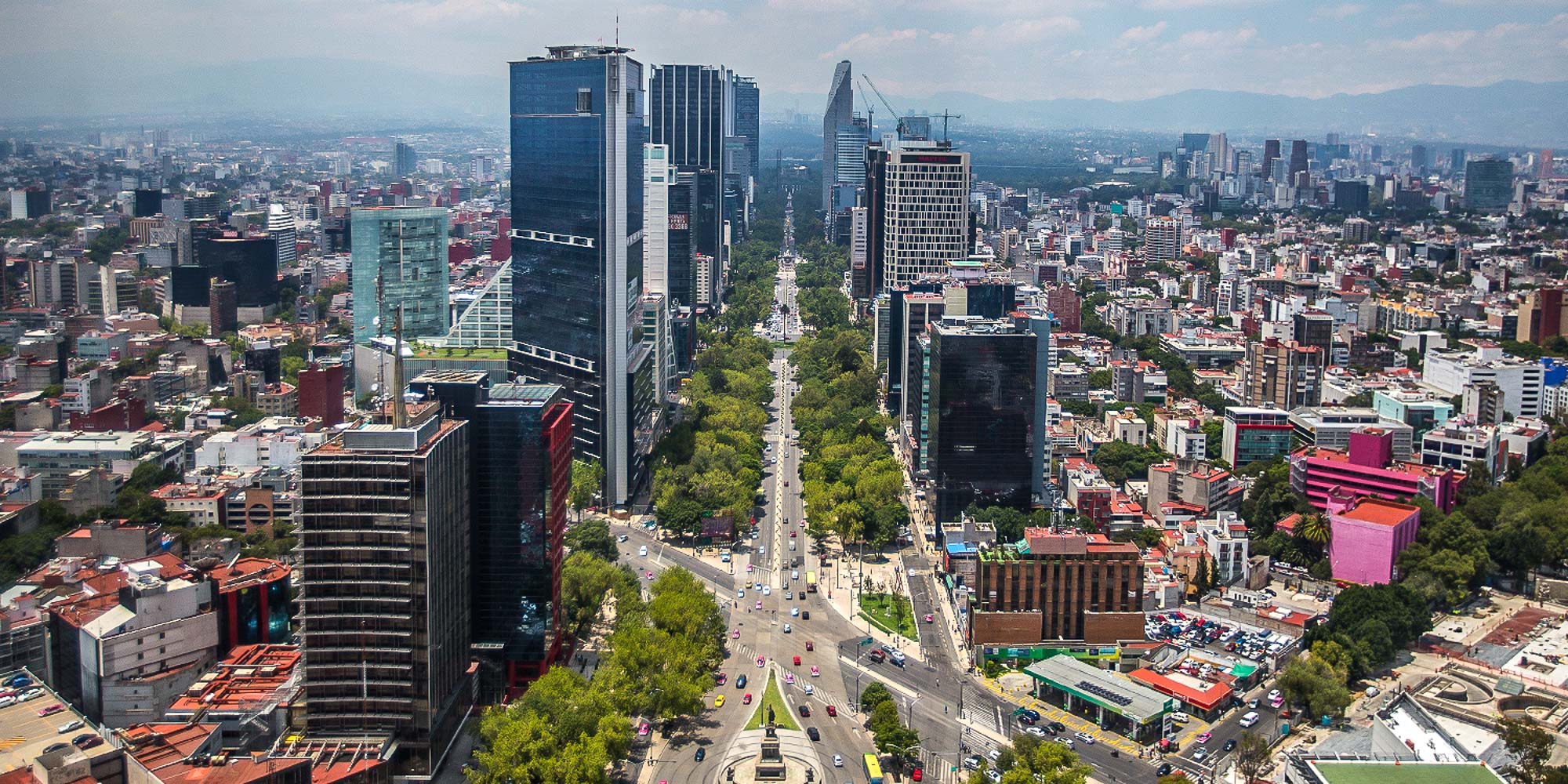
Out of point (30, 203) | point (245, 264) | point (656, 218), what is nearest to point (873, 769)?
point (656, 218)

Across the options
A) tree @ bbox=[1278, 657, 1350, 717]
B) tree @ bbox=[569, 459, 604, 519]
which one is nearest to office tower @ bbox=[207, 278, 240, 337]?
tree @ bbox=[569, 459, 604, 519]

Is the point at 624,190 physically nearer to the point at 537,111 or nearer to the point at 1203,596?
the point at 537,111

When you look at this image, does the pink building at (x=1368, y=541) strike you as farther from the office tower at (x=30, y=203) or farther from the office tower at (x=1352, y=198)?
the office tower at (x=1352, y=198)

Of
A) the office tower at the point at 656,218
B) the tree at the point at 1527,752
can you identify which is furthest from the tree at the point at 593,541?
the office tower at the point at 656,218

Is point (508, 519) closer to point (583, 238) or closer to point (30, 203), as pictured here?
point (583, 238)

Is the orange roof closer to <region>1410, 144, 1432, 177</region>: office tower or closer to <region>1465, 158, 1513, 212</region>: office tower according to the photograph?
<region>1465, 158, 1513, 212</region>: office tower

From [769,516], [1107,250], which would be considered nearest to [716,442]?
[769,516]
